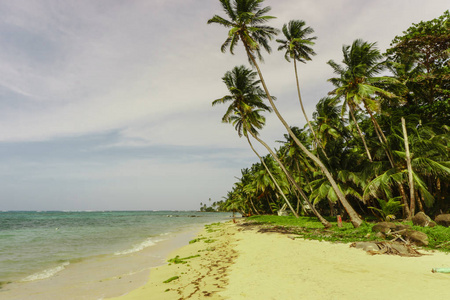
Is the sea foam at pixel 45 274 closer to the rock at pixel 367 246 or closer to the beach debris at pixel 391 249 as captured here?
the rock at pixel 367 246

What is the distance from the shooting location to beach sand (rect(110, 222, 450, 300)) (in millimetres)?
5420

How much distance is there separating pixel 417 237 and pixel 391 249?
6.57 feet

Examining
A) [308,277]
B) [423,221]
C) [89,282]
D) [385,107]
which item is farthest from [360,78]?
[89,282]

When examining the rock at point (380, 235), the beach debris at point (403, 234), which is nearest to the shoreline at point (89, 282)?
the rock at point (380, 235)

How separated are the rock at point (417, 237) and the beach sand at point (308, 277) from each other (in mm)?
1057

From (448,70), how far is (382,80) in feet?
12.6

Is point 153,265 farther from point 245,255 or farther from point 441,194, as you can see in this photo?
point 441,194

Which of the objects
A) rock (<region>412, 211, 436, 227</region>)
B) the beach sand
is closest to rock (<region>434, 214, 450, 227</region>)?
rock (<region>412, 211, 436, 227</region>)

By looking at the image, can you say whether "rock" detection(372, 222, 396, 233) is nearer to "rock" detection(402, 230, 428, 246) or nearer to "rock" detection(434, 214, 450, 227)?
"rock" detection(402, 230, 428, 246)

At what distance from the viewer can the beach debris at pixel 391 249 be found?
8430mm

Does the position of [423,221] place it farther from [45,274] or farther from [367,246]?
[45,274]

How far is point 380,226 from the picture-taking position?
1161 centimetres

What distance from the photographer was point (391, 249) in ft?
28.5

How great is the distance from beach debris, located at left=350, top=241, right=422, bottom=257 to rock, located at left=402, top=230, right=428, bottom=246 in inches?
30.5
